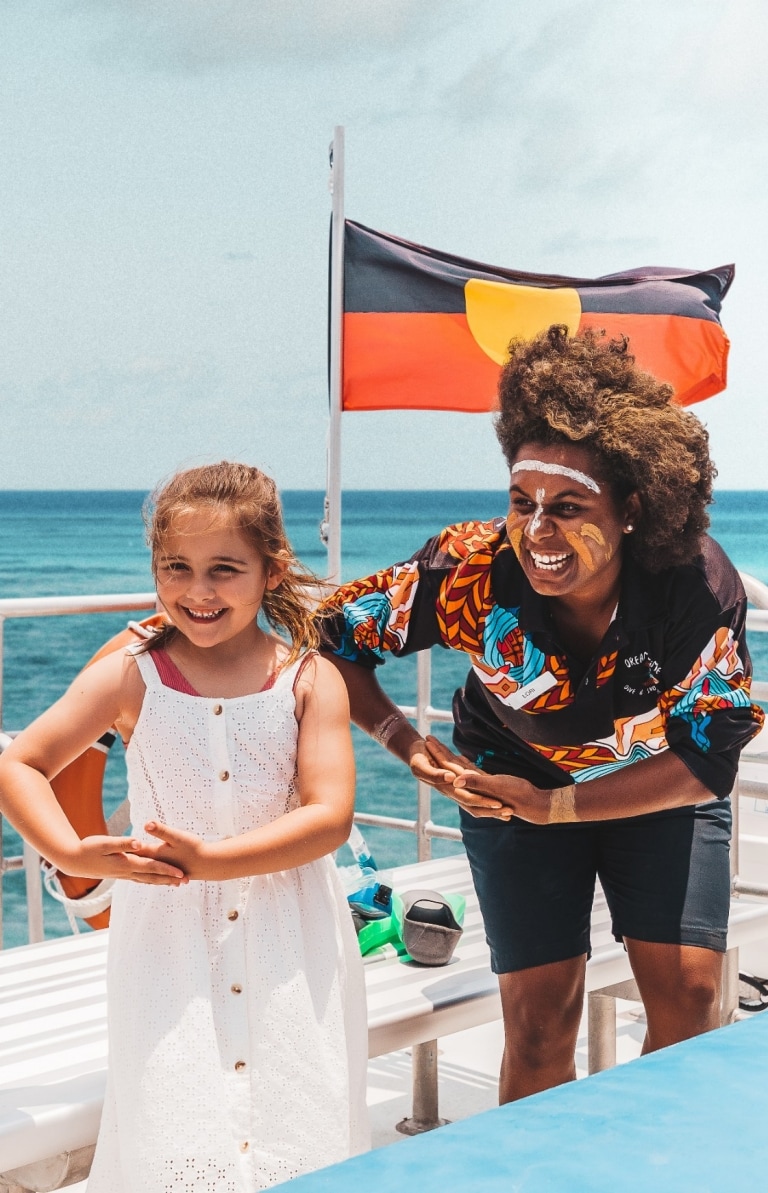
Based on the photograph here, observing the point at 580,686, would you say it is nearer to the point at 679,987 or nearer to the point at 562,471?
the point at 562,471

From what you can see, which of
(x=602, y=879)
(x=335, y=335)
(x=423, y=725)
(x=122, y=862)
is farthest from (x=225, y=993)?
(x=335, y=335)

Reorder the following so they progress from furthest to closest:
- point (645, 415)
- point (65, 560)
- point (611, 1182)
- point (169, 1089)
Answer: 1. point (65, 560)
2. point (645, 415)
3. point (169, 1089)
4. point (611, 1182)

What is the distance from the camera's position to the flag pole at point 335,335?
157 inches

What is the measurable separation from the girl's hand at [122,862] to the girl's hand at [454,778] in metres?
0.60

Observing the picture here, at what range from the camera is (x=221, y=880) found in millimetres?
1734

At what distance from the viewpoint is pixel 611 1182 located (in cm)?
81

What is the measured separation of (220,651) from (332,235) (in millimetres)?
2661

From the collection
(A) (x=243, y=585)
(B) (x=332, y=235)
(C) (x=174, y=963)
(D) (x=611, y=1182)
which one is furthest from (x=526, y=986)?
(B) (x=332, y=235)

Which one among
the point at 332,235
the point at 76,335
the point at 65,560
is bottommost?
the point at 65,560

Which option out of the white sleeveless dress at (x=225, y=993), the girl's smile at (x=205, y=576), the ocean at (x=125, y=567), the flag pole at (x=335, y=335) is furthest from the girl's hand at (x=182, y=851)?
the flag pole at (x=335, y=335)

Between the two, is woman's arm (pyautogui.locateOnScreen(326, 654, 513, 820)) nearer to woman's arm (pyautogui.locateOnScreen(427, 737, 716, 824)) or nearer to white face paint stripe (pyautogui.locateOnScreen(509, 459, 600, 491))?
woman's arm (pyautogui.locateOnScreen(427, 737, 716, 824))

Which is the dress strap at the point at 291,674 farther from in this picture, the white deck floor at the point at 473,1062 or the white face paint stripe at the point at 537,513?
the white deck floor at the point at 473,1062

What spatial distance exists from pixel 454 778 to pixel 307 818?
1.41ft

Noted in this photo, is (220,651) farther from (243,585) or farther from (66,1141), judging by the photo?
(66,1141)
